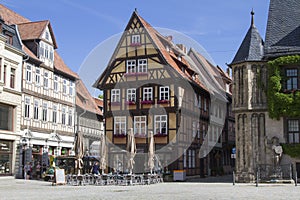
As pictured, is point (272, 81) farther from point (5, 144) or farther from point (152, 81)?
point (5, 144)

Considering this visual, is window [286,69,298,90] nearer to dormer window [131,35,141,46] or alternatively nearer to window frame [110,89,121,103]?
dormer window [131,35,141,46]

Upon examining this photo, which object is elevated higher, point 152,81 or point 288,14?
point 288,14

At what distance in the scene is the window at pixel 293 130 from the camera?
30.2 meters

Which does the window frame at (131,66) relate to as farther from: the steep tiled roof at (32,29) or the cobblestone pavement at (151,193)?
the cobblestone pavement at (151,193)

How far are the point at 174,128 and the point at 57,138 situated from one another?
429 inches

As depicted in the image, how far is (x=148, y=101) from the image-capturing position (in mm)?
39062

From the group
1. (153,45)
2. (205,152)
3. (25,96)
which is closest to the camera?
(25,96)

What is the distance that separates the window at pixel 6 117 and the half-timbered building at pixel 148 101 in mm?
9115

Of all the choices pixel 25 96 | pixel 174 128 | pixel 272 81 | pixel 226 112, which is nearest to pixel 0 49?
pixel 25 96

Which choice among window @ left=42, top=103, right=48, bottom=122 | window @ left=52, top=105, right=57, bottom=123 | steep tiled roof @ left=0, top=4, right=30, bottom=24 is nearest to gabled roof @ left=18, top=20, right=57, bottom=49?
steep tiled roof @ left=0, top=4, right=30, bottom=24

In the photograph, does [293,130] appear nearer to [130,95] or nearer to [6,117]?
[130,95]

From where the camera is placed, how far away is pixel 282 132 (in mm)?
30375

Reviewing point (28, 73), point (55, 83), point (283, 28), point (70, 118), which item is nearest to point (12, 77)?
point (28, 73)

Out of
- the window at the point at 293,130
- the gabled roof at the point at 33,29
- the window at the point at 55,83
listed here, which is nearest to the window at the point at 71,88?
the window at the point at 55,83
